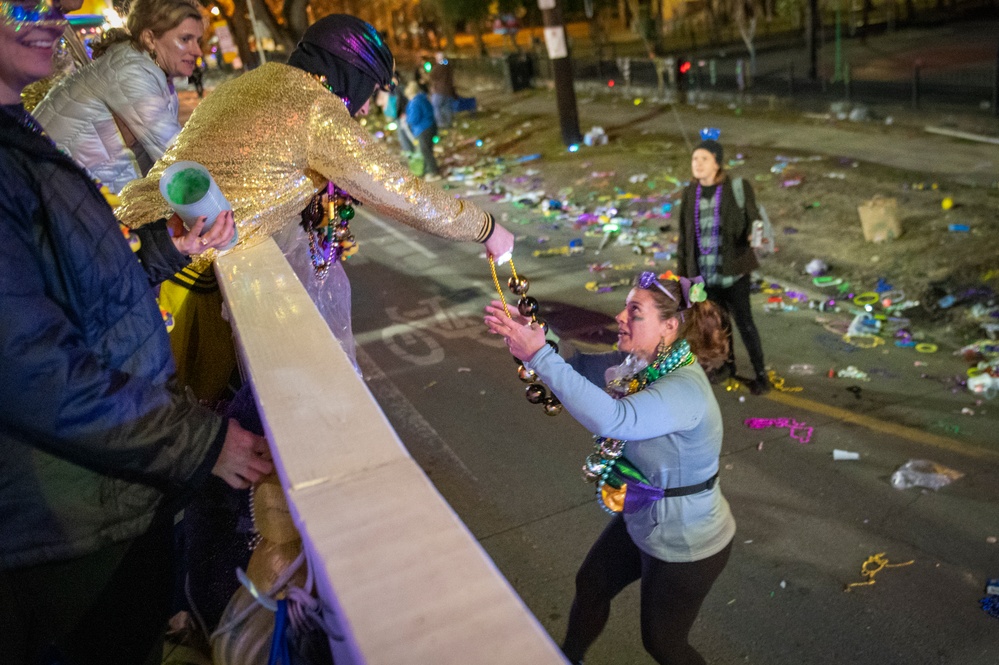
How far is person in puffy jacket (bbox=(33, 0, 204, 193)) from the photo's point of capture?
3434mm

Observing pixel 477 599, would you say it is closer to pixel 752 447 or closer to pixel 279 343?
pixel 279 343

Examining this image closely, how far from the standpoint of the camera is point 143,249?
2.22 metres

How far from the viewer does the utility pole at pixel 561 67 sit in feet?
51.3

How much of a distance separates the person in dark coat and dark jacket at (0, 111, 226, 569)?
5.34 metres

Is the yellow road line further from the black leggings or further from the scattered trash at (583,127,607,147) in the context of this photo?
the scattered trash at (583,127,607,147)

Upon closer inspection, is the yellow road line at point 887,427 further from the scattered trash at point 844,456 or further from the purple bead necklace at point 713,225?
the purple bead necklace at point 713,225

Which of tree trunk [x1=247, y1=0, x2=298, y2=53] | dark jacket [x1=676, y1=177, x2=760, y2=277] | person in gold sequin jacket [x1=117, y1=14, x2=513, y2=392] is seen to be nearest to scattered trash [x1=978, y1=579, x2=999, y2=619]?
dark jacket [x1=676, y1=177, x2=760, y2=277]

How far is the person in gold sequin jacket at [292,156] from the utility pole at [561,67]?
13290mm

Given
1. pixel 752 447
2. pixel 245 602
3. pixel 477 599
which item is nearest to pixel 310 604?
pixel 245 602

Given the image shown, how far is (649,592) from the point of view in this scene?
321 centimetres

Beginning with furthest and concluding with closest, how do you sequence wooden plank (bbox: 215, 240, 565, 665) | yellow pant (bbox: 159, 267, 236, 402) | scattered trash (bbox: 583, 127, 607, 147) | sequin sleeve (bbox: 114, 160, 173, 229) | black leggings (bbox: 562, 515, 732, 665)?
scattered trash (bbox: 583, 127, 607, 147), black leggings (bbox: 562, 515, 732, 665), yellow pant (bbox: 159, 267, 236, 402), sequin sleeve (bbox: 114, 160, 173, 229), wooden plank (bbox: 215, 240, 565, 665)

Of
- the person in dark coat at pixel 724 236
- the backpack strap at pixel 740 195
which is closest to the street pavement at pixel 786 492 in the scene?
the person in dark coat at pixel 724 236

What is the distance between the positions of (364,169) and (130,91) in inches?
63.1

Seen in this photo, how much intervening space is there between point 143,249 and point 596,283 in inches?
293
